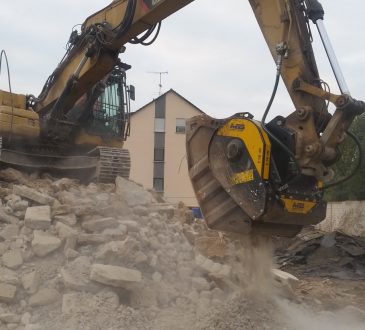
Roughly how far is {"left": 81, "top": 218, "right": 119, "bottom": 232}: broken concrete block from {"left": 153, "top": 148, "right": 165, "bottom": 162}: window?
27.1 m

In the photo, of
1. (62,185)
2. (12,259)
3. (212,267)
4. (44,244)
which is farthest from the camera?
(62,185)

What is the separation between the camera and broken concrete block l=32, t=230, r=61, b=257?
6.14m

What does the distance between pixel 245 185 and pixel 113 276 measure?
1.82 meters

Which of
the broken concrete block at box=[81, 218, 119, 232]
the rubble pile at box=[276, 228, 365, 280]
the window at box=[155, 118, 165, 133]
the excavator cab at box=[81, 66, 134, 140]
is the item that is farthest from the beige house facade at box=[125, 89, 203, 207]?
the broken concrete block at box=[81, 218, 119, 232]

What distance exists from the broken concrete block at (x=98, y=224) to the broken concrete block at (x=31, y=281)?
114 cm

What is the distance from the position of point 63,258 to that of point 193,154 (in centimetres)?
201

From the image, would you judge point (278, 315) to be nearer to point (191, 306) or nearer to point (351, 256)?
point (191, 306)

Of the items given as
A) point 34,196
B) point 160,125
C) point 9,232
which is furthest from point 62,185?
point 160,125

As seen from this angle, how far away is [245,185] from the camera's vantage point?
4609 mm

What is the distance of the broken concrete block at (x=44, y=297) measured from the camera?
5.41 m

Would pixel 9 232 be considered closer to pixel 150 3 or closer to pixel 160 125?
pixel 150 3

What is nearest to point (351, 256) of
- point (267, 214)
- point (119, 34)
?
point (119, 34)

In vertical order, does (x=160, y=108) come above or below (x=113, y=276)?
above

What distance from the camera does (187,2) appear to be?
6629 millimetres
